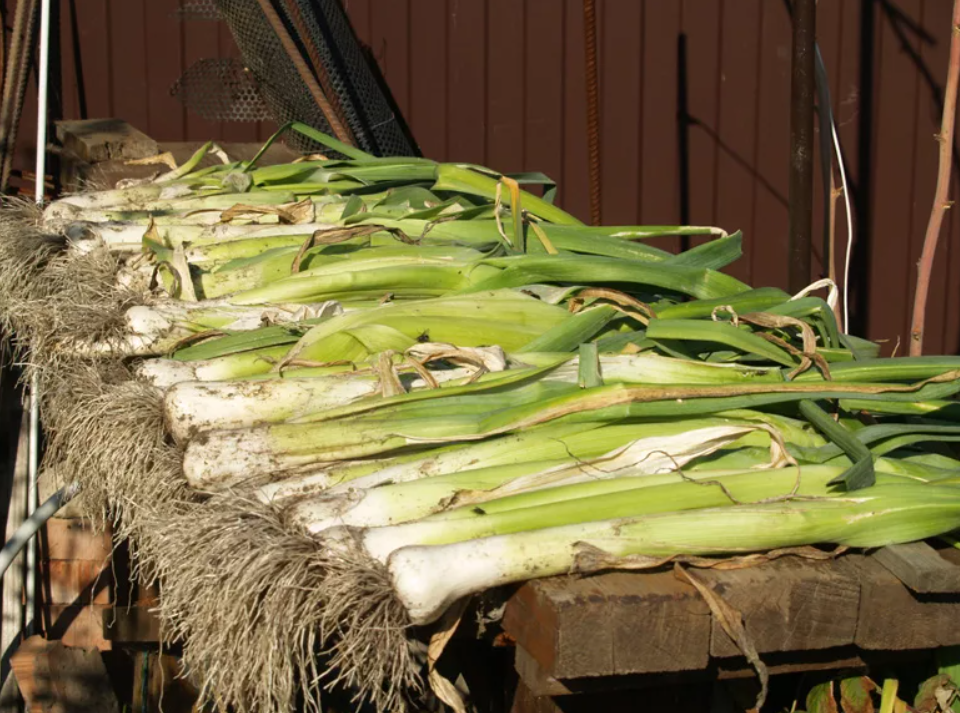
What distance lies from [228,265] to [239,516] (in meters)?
1.02

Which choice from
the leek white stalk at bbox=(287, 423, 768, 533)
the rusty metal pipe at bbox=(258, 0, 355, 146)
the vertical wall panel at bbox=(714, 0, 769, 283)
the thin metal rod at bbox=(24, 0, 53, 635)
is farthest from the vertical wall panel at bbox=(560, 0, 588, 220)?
the leek white stalk at bbox=(287, 423, 768, 533)

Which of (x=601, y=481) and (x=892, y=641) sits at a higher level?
(x=601, y=481)

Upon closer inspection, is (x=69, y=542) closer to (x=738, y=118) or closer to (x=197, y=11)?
(x=197, y=11)

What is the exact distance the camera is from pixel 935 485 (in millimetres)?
1511

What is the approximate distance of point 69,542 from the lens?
399 centimetres

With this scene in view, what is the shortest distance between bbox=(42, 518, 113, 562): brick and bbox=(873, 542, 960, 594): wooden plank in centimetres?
316

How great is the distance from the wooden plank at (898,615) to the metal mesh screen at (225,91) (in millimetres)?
3745

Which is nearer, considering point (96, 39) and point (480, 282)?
point (480, 282)

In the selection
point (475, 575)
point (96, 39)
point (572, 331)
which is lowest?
point (475, 575)

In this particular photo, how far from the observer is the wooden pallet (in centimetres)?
124

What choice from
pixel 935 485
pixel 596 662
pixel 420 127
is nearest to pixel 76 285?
pixel 596 662

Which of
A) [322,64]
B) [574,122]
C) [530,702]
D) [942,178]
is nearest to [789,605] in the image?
[530,702]

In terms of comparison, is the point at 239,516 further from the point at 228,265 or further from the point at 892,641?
the point at 228,265

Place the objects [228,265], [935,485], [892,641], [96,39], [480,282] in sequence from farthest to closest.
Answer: [96,39] < [228,265] < [480,282] < [935,485] < [892,641]
